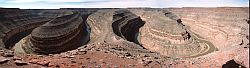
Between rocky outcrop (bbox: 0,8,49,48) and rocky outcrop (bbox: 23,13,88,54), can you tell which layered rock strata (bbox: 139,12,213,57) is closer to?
rocky outcrop (bbox: 23,13,88,54)

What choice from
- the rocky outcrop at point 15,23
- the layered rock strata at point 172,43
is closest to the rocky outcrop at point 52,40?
the rocky outcrop at point 15,23

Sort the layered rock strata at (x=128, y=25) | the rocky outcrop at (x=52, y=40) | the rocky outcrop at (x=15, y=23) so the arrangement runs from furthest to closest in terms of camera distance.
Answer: the layered rock strata at (x=128, y=25) < the rocky outcrop at (x=15, y=23) < the rocky outcrop at (x=52, y=40)

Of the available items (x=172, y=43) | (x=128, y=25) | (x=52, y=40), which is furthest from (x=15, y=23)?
(x=172, y=43)

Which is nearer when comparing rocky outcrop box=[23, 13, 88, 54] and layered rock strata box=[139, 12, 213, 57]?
rocky outcrop box=[23, 13, 88, 54]

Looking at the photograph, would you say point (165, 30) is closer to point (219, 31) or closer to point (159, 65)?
point (219, 31)

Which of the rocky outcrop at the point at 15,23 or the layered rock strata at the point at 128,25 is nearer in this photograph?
the rocky outcrop at the point at 15,23

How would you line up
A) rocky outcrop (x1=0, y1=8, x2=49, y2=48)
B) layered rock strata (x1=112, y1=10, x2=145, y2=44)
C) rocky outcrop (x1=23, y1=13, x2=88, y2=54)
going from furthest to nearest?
layered rock strata (x1=112, y1=10, x2=145, y2=44), rocky outcrop (x1=0, y1=8, x2=49, y2=48), rocky outcrop (x1=23, y1=13, x2=88, y2=54)

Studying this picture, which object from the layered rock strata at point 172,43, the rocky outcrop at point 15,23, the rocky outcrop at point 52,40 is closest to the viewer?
the rocky outcrop at point 52,40

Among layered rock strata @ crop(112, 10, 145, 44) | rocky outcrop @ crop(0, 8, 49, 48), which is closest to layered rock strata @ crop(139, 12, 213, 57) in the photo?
layered rock strata @ crop(112, 10, 145, 44)

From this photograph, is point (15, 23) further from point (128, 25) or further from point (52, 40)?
point (128, 25)

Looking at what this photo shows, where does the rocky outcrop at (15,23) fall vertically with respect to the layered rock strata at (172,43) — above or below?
above

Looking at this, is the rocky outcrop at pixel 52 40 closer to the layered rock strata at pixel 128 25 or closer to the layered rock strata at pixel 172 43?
the layered rock strata at pixel 128 25
